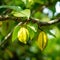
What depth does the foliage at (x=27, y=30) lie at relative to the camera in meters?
1.52

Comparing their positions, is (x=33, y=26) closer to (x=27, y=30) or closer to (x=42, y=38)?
(x=27, y=30)

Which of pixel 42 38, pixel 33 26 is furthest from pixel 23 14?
pixel 42 38

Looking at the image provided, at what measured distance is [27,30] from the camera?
155 cm

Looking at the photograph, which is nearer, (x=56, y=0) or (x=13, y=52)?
(x=56, y=0)

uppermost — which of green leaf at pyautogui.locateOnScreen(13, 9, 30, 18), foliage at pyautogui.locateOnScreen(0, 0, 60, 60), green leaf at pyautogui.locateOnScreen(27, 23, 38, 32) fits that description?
green leaf at pyautogui.locateOnScreen(13, 9, 30, 18)

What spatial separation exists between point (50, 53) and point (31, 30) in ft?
7.86

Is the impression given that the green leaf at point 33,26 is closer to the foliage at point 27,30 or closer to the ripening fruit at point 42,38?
the foliage at point 27,30

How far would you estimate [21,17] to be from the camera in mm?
1514

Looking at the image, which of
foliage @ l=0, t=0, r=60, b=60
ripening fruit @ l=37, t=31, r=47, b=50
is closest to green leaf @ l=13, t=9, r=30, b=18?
foliage @ l=0, t=0, r=60, b=60

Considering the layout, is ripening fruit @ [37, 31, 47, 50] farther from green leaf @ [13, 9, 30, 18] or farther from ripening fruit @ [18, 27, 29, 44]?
green leaf @ [13, 9, 30, 18]

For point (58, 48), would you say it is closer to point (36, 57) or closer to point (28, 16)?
point (36, 57)

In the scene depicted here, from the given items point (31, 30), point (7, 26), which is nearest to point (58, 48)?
point (7, 26)

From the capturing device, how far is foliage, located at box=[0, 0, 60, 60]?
4.98 feet

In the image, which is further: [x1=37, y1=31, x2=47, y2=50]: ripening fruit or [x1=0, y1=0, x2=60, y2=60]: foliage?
[x1=37, y1=31, x2=47, y2=50]: ripening fruit
